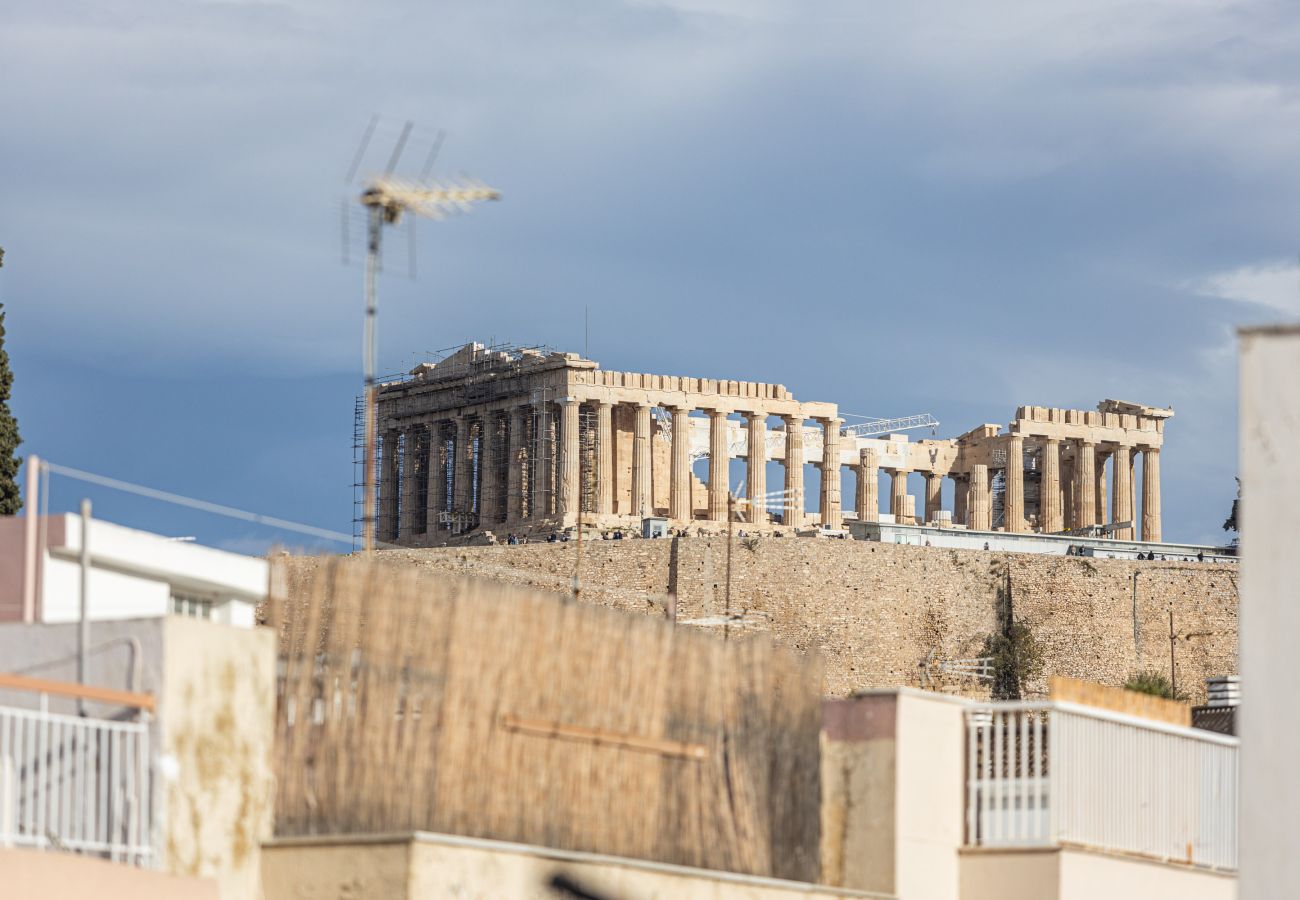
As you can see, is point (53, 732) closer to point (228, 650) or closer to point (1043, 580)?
point (228, 650)

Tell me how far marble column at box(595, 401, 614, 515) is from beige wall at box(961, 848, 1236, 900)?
64.1 m

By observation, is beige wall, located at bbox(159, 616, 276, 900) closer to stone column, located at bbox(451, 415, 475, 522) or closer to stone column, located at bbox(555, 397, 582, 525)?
stone column, located at bbox(555, 397, 582, 525)

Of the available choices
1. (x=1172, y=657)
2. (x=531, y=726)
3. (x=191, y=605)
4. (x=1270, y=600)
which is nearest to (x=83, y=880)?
(x=531, y=726)

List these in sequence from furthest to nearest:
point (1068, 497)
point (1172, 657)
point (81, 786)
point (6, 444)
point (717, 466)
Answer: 1. point (1068, 497)
2. point (717, 466)
3. point (1172, 657)
4. point (6, 444)
5. point (81, 786)

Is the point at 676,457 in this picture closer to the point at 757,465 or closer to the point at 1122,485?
the point at 757,465

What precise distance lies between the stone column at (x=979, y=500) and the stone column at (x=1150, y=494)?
5.90 m

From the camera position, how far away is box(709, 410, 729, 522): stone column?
96.0 m

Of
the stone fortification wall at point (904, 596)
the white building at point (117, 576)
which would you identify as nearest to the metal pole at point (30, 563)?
the white building at point (117, 576)

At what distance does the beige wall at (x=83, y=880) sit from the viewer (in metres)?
20.6

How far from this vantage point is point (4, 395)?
51875mm

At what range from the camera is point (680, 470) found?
95.9 meters

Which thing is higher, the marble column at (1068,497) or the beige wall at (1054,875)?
the marble column at (1068,497)

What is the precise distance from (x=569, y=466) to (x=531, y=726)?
6761 centimetres

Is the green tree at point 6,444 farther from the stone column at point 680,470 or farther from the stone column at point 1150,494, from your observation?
the stone column at point 1150,494
